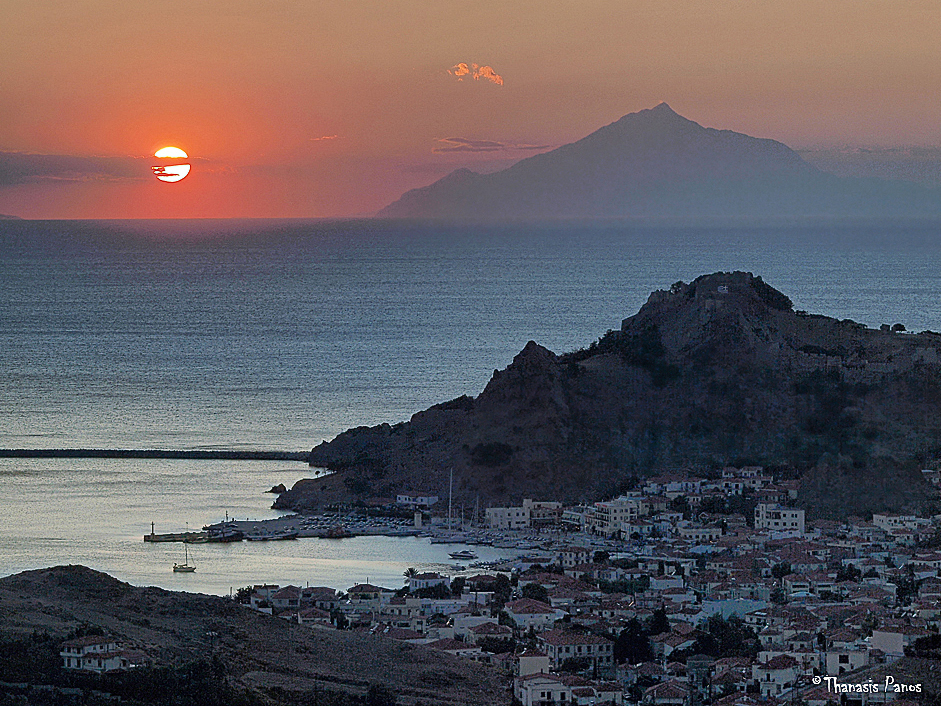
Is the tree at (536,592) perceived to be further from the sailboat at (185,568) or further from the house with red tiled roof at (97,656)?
the house with red tiled roof at (97,656)

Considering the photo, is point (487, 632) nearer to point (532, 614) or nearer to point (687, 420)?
point (532, 614)

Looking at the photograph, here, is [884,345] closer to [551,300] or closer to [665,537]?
[665,537]

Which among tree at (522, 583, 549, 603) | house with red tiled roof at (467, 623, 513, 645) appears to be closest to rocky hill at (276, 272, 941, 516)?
tree at (522, 583, 549, 603)

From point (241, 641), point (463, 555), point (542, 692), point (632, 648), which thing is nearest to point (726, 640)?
point (632, 648)

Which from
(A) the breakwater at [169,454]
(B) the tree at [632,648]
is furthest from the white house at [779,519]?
(A) the breakwater at [169,454]

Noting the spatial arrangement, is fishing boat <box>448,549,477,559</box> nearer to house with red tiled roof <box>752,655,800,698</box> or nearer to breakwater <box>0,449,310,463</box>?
breakwater <box>0,449,310,463</box>

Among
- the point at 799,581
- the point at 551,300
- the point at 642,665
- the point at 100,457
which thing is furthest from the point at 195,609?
the point at 551,300
